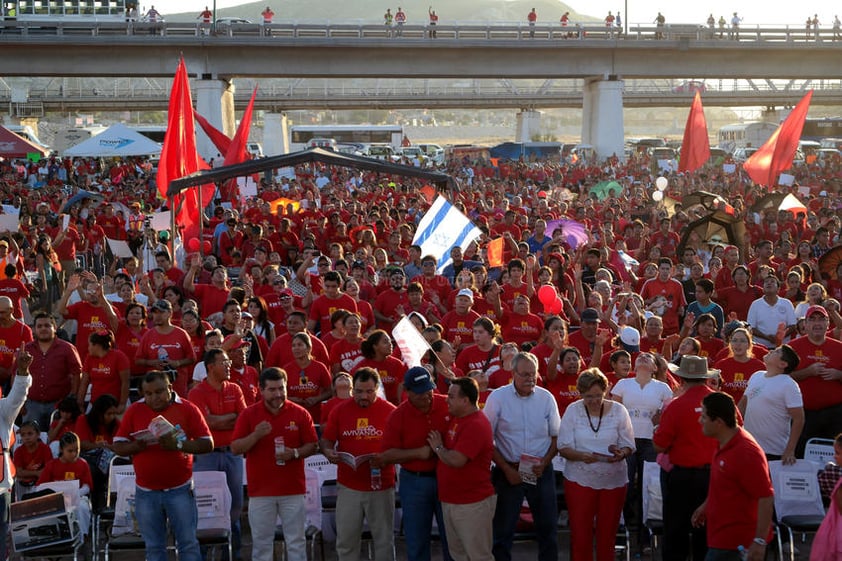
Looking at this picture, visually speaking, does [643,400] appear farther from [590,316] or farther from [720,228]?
[720,228]

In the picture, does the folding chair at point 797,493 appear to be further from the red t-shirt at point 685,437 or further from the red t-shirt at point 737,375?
the red t-shirt at point 737,375

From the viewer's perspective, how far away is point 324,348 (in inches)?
373

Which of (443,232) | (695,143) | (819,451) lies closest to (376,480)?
(819,451)

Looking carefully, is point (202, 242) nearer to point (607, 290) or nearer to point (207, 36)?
point (607, 290)

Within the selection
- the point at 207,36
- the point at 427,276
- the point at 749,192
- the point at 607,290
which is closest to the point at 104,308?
the point at 427,276

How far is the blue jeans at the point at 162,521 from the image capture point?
712 centimetres

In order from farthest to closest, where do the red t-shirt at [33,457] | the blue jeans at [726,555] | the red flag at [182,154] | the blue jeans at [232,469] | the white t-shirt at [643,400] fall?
the red flag at [182,154], the red t-shirt at [33,457], the white t-shirt at [643,400], the blue jeans at [232,469], the blue jeans at [726,555]

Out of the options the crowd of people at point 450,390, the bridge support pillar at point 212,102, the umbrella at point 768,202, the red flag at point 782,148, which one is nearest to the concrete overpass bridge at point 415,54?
the bridge support pillar at point 212,102

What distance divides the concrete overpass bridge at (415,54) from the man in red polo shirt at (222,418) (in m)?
40.3

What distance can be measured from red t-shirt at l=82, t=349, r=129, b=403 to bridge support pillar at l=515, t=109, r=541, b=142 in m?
76.7

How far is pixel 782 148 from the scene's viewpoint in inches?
826

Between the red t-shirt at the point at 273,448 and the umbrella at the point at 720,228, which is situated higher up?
the umbrella at the point at 720,228

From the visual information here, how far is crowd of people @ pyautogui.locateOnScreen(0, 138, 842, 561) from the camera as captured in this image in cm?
709

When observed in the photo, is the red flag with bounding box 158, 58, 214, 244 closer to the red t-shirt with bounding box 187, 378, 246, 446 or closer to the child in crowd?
the child in crowd
